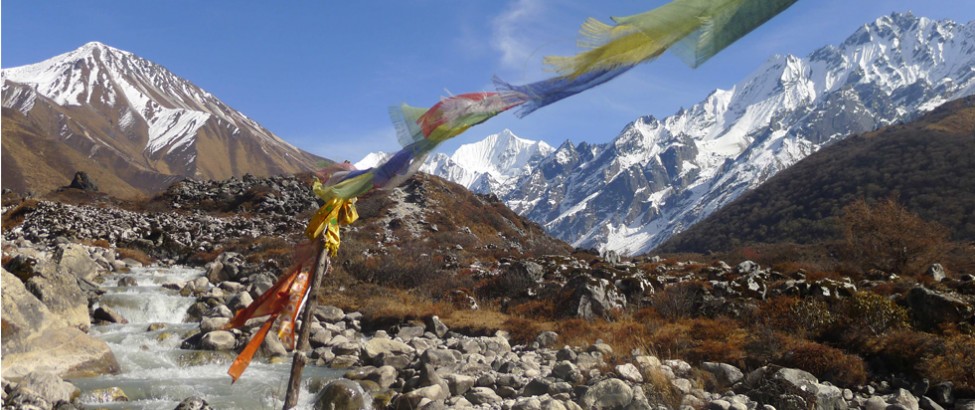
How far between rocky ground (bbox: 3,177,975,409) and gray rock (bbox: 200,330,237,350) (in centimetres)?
2

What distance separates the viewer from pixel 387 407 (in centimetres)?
965

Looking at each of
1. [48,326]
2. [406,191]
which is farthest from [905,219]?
[406,191]

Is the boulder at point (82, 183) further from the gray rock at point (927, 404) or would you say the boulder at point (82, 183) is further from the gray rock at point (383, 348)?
the gray rock at point (927, 404)

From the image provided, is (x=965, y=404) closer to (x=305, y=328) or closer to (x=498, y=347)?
(x=498, y=347)

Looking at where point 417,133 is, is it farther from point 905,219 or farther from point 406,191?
point 406,191

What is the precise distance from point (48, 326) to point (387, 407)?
6.70 meters

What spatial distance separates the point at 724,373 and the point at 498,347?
5.46 m

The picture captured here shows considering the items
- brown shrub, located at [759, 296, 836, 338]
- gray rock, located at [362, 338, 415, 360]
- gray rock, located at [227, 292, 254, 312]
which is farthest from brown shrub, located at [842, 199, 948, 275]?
gray rock, located at [227, 292, 254, 312]

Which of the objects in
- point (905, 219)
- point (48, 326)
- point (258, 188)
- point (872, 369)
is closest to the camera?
point (872, 369)

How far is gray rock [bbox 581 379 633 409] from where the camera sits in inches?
338

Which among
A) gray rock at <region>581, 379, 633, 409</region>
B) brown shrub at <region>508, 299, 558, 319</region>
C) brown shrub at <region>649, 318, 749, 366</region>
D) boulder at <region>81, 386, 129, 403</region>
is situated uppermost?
boulder at <region>81, 386, 129, 403</region>

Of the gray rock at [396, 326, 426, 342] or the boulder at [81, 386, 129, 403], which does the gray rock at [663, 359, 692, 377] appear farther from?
the boulder at [81, 386, 129, 403]

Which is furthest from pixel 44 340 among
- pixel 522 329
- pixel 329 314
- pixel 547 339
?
pixel 522 329

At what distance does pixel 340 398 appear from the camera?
374 inches
